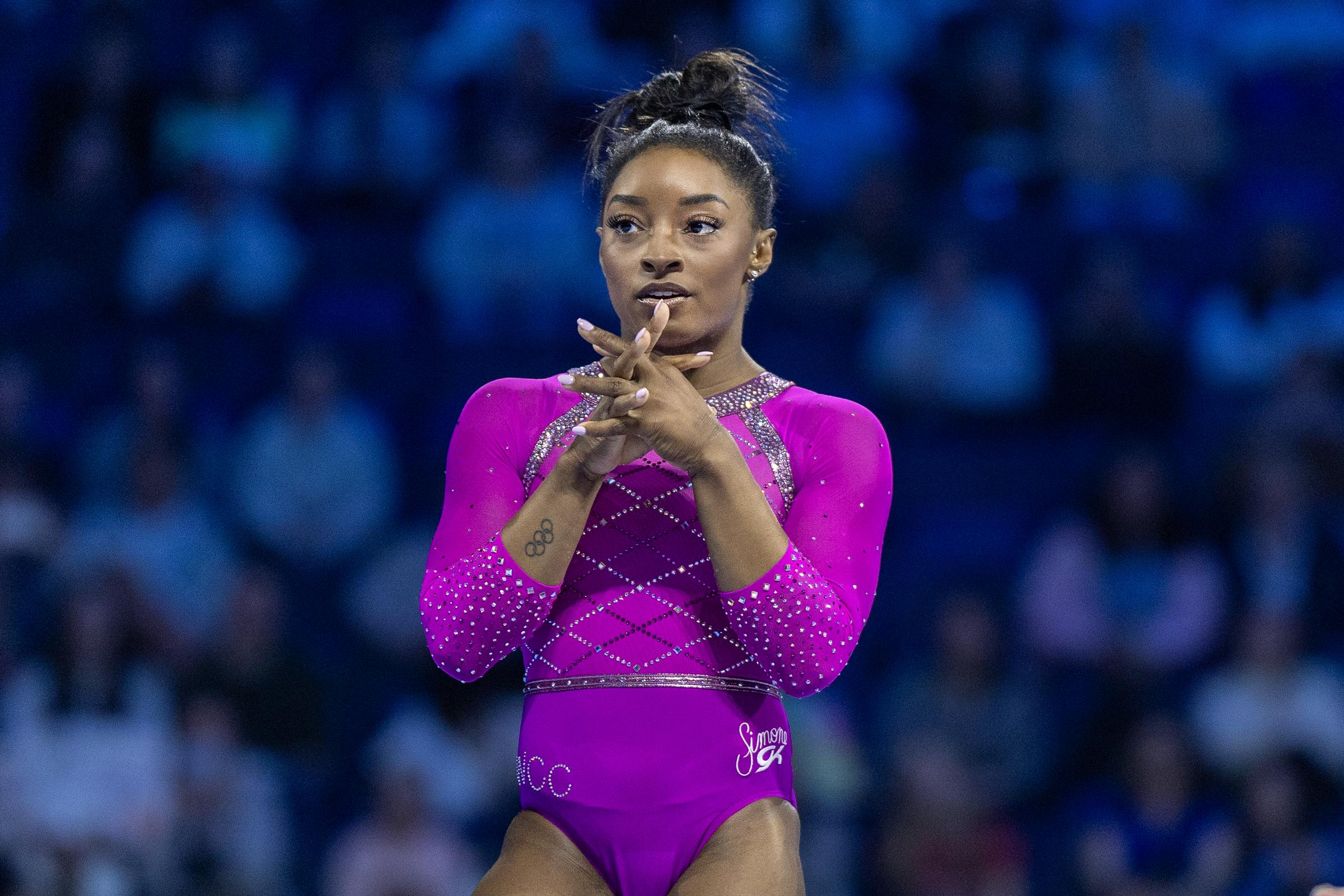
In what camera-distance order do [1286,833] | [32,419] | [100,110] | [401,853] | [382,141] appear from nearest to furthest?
1. [1286,833]
2. [401,853]
3. [32,419]
4. [382,141]
5. [100,110]

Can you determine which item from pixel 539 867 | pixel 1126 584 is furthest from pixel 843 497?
pixel 1126 584

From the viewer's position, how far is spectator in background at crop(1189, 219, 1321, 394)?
205 inches

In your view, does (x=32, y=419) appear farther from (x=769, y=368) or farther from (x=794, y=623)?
(x=794, y=623)

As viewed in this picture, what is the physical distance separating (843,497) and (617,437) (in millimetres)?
334

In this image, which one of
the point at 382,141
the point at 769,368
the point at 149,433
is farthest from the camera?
the point at 382,141

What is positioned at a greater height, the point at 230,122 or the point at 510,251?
the point at 230,122

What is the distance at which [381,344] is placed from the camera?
5.41 meters

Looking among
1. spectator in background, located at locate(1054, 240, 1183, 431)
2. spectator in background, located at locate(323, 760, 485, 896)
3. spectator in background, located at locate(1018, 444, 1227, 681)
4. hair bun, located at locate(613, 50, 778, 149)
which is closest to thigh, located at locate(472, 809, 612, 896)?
hair bun, located at locate(613, 50, 778, 149)

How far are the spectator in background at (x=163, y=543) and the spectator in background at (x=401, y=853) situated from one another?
0.88 metres

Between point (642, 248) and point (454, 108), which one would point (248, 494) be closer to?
point (454, 108)

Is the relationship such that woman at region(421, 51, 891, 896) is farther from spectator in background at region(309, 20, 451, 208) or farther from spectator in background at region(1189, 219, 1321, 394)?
spectator in background at region(309, 20, 451, 208)

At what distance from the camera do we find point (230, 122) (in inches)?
228

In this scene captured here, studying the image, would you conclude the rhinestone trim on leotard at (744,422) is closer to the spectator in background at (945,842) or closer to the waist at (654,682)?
the waist at (654,682)

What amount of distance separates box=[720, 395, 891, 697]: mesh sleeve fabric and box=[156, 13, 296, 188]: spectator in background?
4.20 metres
